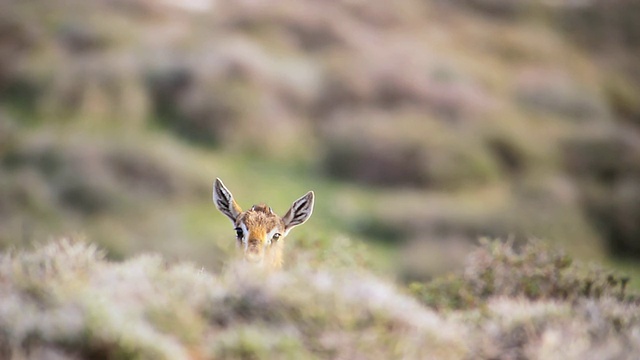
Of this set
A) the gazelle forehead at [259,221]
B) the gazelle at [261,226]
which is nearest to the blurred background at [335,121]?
the gazelle at [261,226]

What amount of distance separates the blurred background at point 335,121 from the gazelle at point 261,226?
15.0 meters

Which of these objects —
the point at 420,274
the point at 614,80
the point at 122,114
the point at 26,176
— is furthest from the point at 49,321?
the point at 614,80

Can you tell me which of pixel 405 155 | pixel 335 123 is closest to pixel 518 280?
pixel 405 155

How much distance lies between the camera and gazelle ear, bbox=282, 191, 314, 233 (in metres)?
9.77

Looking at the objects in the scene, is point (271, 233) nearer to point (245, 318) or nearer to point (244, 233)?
point (244, 233)

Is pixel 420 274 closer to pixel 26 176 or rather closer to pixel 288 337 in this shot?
pixel 26 176

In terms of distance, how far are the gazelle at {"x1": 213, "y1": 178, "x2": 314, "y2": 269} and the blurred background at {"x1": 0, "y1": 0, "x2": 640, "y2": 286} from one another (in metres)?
15.0

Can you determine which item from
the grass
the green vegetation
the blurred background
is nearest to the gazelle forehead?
the grass

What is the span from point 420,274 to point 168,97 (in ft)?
50.1

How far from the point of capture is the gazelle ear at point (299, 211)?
32.0 feet

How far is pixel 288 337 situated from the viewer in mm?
6820

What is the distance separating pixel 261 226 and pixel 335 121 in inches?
1093

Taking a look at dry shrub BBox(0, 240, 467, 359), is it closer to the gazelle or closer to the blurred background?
the gazelle

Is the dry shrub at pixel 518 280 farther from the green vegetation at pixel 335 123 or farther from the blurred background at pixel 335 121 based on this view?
the blurred background at pixel 335 121
